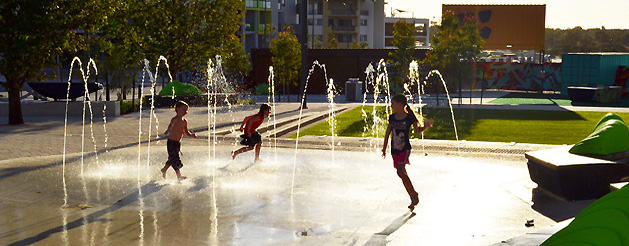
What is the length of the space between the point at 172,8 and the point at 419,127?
2936 cm

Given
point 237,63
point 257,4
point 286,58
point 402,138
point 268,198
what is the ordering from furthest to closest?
point 257,4, point 237,63, point 286,58, point 268,198, point 402,138

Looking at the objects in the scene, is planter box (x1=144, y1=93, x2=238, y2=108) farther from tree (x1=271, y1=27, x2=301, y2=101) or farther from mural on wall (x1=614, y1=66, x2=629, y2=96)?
mural on wall (x1=614, y1=66, x2=629, y2=96)

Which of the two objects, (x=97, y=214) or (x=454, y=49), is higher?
(x=454, y=49)

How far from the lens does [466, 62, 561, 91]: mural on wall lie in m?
54.4

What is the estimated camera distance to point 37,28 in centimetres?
2145

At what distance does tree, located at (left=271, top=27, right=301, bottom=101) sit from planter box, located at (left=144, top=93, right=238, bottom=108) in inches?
352

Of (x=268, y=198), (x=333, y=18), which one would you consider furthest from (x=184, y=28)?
(x=333, y=18)

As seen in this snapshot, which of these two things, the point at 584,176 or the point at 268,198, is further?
the point at 268,198

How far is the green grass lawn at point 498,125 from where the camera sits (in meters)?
20.5

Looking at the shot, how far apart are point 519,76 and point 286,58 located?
2044cm

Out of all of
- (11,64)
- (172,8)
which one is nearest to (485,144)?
(11,64)

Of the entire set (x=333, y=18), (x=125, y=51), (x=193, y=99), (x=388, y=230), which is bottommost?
(x=388, y=230)

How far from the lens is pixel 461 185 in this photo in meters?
12.7

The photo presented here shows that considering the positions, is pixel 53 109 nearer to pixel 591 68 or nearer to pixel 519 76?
pixel 591 68
